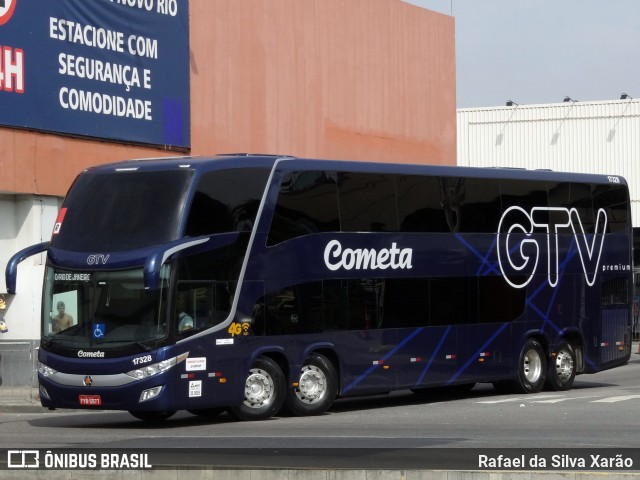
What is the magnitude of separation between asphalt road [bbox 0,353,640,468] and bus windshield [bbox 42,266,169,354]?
128 cm

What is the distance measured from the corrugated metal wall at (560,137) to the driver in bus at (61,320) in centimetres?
4119

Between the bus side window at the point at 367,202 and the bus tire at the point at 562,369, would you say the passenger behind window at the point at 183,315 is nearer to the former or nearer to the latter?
the bus side window at the point at 367,202

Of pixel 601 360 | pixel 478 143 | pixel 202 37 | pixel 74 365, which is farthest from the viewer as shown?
pixel 478 143

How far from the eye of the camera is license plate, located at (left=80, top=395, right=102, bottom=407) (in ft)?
62.6

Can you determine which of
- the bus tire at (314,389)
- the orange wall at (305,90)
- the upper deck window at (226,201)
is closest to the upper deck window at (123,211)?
the upper deck window at (226,201)

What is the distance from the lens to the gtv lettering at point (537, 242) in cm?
2516

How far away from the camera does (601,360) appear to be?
27750 millimetres

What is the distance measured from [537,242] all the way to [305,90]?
12228mm

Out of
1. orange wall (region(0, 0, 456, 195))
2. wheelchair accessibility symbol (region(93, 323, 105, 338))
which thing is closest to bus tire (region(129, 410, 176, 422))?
wheelchair accessibility symbol (region(93, 323, 105, 338))

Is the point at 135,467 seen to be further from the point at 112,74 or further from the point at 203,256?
the point at 112,74

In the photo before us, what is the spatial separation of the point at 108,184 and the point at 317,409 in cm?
493

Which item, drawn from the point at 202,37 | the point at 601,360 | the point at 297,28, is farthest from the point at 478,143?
the point at 601,360

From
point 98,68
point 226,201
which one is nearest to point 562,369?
point 226,201

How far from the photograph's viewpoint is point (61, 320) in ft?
64.8
